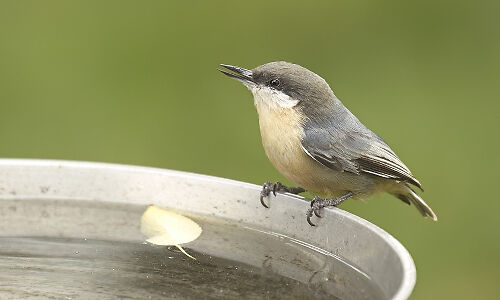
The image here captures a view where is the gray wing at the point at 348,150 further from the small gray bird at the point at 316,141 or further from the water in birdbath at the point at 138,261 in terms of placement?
the water in birdbath at the point at 138,261

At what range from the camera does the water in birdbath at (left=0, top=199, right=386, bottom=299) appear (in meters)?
2.89

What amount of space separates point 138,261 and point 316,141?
4.24ft

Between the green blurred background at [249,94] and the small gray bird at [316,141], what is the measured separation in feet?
6.64

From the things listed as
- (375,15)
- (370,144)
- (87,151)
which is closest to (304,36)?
(375,15)

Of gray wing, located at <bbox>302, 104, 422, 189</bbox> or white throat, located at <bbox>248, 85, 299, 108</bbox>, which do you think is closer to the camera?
gray wing, located at <bbox>302, 104, 422, 189</bbox>

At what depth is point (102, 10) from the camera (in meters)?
8.17

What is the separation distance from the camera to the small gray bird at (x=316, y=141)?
13.6 feet

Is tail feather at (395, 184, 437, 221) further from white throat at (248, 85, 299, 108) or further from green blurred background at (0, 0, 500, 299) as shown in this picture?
green blurred background at (0, 0, 500, 299)

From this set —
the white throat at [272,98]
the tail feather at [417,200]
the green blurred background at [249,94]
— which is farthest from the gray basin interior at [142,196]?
the green blurred background at [249,94]

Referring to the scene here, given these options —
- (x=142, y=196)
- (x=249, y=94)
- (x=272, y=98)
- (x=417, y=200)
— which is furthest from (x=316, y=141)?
(x=249, y=94)

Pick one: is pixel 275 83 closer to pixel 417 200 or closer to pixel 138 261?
pixel 417 200

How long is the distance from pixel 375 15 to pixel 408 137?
167cm

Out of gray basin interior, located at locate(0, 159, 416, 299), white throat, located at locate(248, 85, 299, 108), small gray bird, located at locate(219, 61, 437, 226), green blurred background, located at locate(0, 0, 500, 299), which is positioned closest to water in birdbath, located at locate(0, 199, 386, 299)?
gray basin interior, located at locate(0, 159, 416, 299)

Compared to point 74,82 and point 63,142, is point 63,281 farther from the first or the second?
point 74,82
